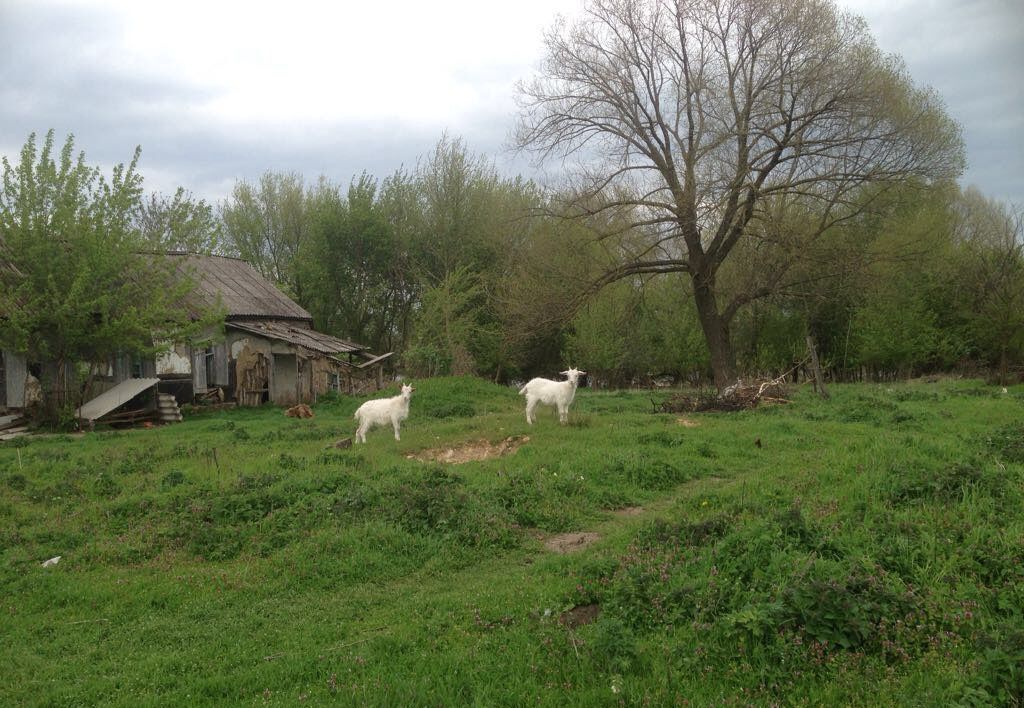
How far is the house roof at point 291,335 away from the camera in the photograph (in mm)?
26484

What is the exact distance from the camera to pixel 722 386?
21750mm

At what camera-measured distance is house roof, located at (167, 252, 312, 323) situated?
2785 cm

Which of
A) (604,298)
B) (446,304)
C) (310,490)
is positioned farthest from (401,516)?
(604,298)

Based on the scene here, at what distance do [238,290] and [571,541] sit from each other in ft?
82.5

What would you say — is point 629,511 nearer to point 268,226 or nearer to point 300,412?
point 300,412

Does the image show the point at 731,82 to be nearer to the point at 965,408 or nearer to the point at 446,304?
the point at 965,408

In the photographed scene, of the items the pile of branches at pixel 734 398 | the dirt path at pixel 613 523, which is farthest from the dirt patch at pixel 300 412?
the dirt path at pixel 613 523


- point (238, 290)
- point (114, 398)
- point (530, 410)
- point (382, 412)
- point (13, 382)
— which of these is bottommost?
point (530, 410)

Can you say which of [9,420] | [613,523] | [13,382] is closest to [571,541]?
[613,523]

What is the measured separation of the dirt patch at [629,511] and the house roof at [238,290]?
2045 centimetres

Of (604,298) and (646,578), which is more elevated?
(604,298)

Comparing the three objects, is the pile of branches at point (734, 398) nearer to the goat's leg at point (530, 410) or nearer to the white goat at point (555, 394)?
the white goat at point (555, 394)

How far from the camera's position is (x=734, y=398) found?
1905 centimetres

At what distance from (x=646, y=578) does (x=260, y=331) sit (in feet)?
75.6
